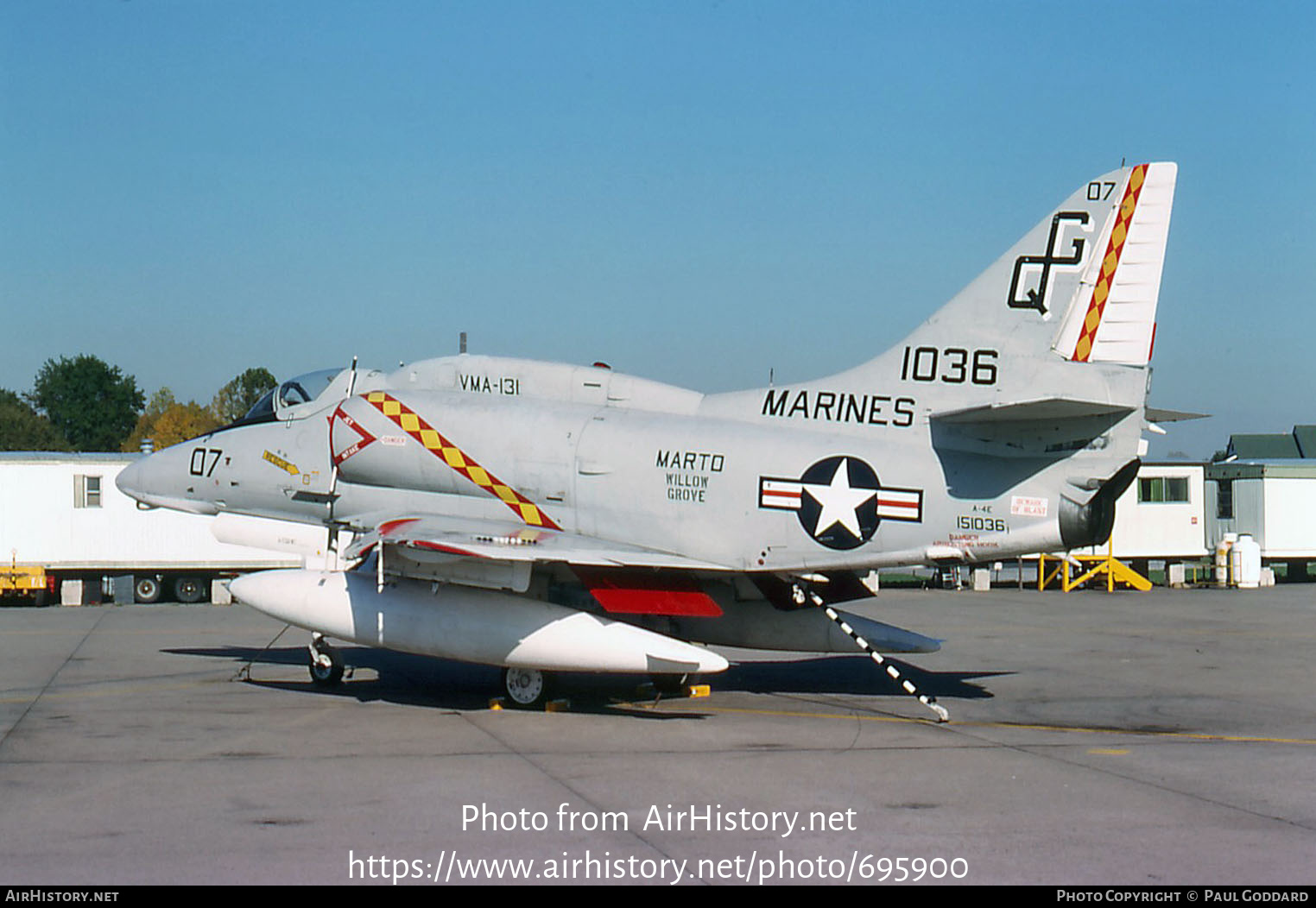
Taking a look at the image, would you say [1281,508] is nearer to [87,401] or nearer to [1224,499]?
[1224,499]

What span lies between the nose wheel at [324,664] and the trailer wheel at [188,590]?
15.4m

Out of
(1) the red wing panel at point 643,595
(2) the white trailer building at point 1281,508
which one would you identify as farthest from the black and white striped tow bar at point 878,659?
(2) the white trailer building at point 1281,508

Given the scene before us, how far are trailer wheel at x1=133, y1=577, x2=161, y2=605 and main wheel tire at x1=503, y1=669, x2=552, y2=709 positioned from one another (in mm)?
18042

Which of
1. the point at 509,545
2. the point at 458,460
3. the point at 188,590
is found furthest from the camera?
the point at 188,590

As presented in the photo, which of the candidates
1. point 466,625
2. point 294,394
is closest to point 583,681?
point 466,625

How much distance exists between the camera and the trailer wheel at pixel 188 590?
2902 centimetres

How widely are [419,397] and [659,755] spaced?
19.0 feet

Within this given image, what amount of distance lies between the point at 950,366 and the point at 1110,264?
73.9 inches

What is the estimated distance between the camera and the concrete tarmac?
7504mm

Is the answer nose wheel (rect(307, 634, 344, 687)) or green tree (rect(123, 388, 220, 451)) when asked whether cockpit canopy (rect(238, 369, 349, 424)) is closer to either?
nose wheel (rect(307, 634, 344, 687))

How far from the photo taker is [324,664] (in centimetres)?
1499
